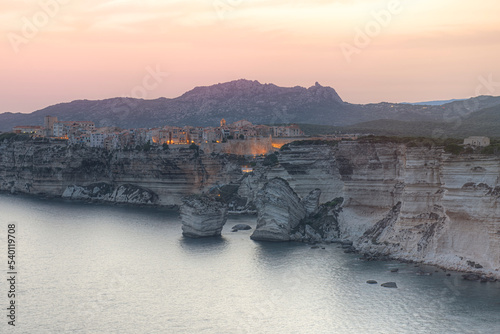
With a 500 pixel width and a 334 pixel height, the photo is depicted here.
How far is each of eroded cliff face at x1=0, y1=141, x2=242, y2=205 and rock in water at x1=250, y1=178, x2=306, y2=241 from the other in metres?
30.0

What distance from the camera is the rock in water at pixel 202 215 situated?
53.1 m

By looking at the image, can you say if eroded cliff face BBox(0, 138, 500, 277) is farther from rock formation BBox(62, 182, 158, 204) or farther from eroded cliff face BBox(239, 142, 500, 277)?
rock formation BBox(62, 182, 158, 204)

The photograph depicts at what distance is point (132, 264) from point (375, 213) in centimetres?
1830

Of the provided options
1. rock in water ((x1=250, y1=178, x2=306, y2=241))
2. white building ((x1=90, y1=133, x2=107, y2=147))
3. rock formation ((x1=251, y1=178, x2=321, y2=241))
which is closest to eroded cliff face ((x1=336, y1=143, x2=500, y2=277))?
rock formation ((x1=251, y1=178, x2=321, y2=241))

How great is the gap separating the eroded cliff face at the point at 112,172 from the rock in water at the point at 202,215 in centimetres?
2737

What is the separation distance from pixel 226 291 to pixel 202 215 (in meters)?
16.3

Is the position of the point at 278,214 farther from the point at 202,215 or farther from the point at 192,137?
the point at 192,137

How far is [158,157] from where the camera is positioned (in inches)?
3425

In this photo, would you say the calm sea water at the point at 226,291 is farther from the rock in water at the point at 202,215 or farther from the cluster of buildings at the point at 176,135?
the cluster of buildings at the point at 176,135

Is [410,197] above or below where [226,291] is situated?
above

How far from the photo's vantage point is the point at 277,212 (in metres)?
51.1

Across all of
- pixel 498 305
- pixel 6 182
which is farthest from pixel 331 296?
pixel 6 182

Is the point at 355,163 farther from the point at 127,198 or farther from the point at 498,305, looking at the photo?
the point at 127,198

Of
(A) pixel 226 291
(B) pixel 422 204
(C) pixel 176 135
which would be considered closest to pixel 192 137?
(C) pixel 176 135
